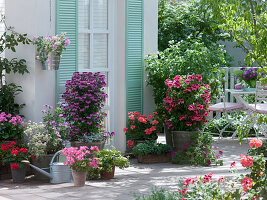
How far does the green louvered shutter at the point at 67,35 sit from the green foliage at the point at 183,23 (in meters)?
4.60

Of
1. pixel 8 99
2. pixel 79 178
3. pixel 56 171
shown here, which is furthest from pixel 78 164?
pixel 8 99

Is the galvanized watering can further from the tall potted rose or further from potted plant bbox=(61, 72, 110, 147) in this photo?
the tall potted rose

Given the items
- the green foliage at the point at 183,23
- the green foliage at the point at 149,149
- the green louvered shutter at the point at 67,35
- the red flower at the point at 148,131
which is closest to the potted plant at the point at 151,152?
the green foliage at the point at 149,149

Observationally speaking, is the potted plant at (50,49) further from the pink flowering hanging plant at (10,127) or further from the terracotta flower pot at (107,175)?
the terracotta flower pot at (107,175)

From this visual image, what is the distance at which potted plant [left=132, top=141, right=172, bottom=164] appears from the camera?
8.15 m

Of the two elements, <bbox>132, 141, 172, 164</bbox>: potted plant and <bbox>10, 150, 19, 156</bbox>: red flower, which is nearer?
<bbox>10, 150, 19, 156</bbox>: red flower

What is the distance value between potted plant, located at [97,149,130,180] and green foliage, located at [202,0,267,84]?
7.46 ft

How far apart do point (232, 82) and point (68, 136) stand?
4.75 m

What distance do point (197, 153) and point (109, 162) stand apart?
1.52 m

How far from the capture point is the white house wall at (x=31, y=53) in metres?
7.45

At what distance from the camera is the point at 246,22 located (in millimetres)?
5277

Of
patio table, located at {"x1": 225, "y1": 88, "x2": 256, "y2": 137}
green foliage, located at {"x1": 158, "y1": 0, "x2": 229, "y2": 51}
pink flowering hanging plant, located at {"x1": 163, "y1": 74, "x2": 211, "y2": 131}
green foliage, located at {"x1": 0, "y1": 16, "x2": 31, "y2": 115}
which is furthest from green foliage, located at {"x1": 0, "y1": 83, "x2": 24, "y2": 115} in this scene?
green foliage, located at {"x1": 158, "y1": 0, "x2": 229, "y2": 51}

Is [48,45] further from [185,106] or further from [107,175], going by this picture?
[185,106]

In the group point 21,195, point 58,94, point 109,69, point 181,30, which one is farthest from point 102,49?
point 181,30
